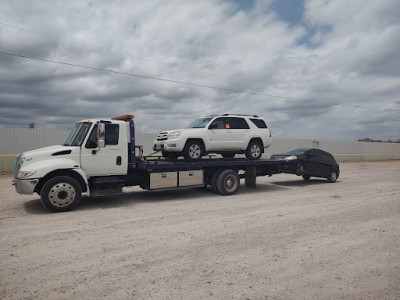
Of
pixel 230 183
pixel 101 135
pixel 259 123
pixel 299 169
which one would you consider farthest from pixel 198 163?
pixel 299 169

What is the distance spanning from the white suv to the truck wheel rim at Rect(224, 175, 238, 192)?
37.8 inches

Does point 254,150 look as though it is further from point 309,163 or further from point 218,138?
point 309,163

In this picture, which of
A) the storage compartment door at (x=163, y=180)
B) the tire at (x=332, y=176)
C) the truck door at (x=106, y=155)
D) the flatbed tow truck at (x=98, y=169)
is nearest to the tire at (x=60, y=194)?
the flatbed tow truck at (x=98, y=169)

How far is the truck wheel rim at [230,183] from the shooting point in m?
11.0

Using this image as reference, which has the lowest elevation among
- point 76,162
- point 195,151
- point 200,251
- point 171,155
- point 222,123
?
point 200,251

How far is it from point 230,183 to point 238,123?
7.35 ft

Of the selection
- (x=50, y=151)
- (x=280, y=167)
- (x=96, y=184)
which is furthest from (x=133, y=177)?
(x=280, y=167)

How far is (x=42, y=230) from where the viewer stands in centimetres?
632

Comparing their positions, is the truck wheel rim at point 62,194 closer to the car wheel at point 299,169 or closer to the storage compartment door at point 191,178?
the storage compartment door at point 191,178

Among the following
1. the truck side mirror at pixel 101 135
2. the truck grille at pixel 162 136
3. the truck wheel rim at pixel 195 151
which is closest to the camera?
the truck side mirror at pixel 101 135

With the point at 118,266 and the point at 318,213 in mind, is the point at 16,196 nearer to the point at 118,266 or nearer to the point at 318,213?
the point at 118,266

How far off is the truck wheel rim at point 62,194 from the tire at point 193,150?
150 inches

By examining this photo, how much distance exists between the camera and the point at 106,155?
8.83m

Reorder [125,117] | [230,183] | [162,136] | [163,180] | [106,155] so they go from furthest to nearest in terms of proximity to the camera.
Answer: [230,183]
[162,136]
[163,180]
[125,117]
[106,155]
